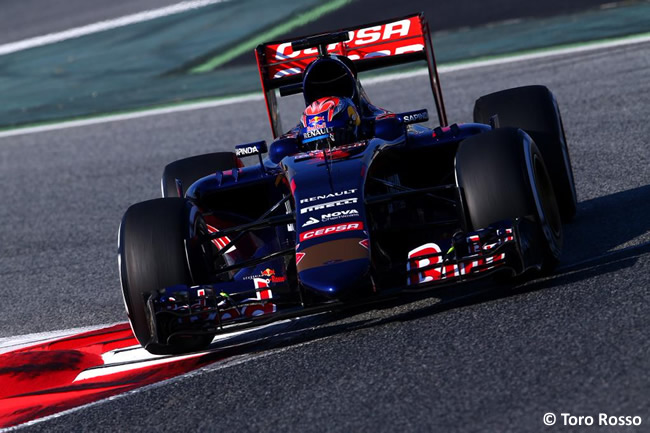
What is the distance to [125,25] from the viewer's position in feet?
61.2

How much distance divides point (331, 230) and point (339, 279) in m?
0.42

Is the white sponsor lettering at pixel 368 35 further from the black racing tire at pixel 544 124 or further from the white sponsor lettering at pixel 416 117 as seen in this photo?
the white sponsor lettering at pixel 416 117

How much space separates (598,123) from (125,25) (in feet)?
33.7

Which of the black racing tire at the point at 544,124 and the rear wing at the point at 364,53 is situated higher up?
the rear wing at the point at 364,53

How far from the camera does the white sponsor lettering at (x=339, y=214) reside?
226 inches

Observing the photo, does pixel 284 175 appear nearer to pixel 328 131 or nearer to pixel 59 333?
pixel 328 131

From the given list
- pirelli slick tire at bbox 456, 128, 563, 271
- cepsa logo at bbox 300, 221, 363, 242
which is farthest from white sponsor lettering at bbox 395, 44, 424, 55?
cepsa logo at bbox 300, 221, 363, 242

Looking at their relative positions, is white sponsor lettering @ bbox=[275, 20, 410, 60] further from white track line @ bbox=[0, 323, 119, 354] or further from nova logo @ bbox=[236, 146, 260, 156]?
white track line @ bbox=[0, 323, 119, 354]

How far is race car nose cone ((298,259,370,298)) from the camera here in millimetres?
5289

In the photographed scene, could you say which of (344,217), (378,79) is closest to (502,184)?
(344,217)

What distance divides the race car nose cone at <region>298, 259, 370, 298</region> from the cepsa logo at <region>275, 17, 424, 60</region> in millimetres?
3208

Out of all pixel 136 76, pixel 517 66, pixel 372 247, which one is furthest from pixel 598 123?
pixel 136 76

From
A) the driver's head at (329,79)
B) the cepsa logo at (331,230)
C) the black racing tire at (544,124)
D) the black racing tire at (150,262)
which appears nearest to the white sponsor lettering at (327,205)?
the cepsa logo at (331,230)

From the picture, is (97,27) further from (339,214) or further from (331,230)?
(331,230)
